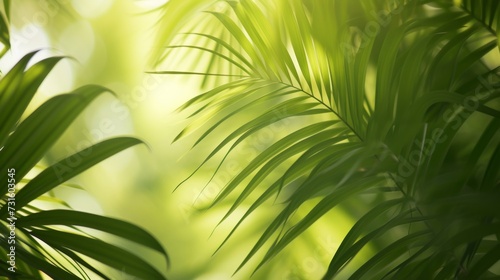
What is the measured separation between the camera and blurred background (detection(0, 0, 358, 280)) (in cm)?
124

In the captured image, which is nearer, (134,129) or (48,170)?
(48,170)

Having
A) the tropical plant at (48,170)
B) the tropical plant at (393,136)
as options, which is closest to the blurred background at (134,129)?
the tropical plant at (393,136)

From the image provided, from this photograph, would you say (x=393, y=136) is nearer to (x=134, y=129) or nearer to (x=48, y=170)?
(x=48, y=170)

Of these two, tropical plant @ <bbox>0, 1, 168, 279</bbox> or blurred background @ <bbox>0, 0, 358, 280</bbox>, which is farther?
blurred background @ <bbox>0, 0, 358, 280</bbox>

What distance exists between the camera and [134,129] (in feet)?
4.31

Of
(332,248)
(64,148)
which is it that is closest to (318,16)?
(332,248)

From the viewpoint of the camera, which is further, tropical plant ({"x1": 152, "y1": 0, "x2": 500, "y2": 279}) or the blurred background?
the blurred background

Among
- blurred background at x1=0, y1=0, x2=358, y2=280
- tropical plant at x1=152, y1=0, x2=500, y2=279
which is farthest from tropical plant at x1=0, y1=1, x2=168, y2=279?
blurred background at x1=0, y1=0, x2=358, y2=280

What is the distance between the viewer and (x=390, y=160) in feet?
2.17

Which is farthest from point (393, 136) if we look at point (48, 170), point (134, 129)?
point (134, 129)

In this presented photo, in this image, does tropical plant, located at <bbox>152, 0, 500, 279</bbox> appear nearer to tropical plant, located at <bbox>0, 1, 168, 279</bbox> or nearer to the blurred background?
tropical plant, located at <bbox>0, 1, 168, 279</bbox>

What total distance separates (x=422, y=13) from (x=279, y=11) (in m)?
0.31

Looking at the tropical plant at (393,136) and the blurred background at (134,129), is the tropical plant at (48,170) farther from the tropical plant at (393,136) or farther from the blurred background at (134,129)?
the blurred background at (134,129)

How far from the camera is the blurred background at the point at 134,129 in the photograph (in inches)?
48.6
